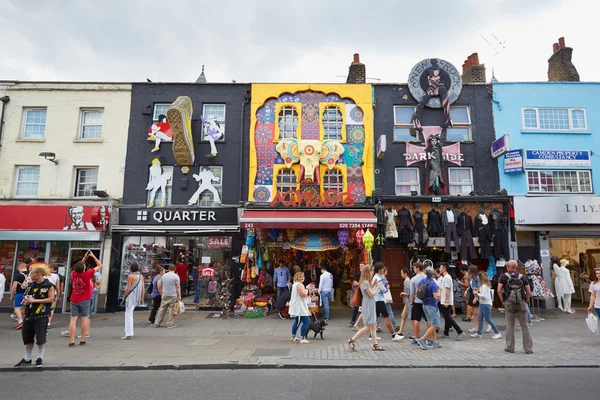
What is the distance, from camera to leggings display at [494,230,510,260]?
13.9 metres

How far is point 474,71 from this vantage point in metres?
17.1

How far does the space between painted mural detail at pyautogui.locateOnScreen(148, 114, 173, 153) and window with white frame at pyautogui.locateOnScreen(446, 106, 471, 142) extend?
11.8 metres

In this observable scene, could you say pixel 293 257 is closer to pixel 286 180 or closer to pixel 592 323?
pixel 286 180

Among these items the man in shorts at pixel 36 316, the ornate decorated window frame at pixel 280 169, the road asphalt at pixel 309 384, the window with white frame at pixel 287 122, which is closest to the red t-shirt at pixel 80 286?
the man in shorts at pixel 36 316

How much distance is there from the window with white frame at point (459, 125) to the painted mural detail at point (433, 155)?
46 centimetres

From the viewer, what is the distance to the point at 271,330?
1089 cm

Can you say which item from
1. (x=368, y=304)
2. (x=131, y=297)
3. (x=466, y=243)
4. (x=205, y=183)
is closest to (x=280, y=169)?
(x=205, y=183)

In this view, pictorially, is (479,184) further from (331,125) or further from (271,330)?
(271,330)

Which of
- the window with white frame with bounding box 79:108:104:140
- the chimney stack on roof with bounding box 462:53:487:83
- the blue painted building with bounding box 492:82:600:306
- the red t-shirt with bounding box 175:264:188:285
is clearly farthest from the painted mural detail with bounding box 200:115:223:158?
the chimney stack on roof with bounding box 462:53:487:83

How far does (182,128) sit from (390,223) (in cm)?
876

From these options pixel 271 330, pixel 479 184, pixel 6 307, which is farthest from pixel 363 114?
pixel 6 307

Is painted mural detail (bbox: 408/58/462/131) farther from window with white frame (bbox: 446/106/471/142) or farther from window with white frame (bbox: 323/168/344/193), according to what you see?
window with white frame (bbox: 323/168/344/193)

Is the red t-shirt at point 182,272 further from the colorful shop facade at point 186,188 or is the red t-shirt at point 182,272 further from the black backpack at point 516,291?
the black backpack at point 516,291

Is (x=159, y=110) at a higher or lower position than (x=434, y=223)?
higher
